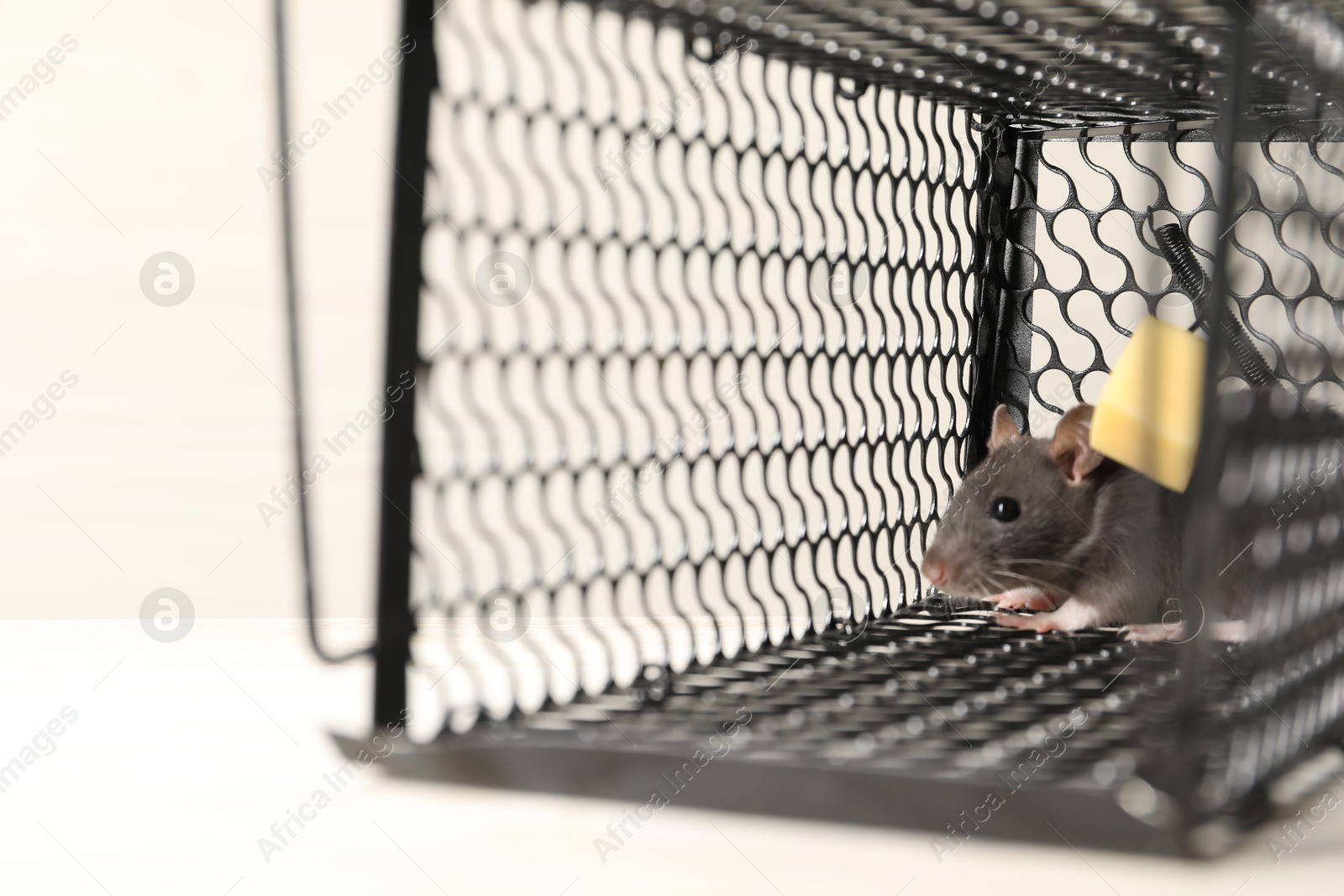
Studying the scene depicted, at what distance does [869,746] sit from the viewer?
A: 2.16 ft

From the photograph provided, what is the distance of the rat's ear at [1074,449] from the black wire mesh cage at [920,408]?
4.8 inches

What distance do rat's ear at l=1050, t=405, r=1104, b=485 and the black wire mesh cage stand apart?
0.12 meters

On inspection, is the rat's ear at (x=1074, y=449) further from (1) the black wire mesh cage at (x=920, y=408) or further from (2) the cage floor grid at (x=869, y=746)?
(2) the cage floor grid at (x=869, y=746)

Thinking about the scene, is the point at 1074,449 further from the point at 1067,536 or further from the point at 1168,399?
the point at 1168,399

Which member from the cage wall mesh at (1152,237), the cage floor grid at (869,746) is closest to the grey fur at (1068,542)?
the cage wall mesh at (1152,237)

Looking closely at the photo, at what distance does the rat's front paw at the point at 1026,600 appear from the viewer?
4.10 feet

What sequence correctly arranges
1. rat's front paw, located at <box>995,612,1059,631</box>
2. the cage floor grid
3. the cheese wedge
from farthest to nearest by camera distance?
rat's front paw, located at <box>995,612,1059,631</box>, the cheese wedge, the cage floor grid

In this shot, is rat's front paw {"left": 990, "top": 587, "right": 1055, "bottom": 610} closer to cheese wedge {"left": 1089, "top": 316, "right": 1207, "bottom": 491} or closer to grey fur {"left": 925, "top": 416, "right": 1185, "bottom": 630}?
grey fur {"left": 925, "top": 416, "right": 1185, "bottom": 630}

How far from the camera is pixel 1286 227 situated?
1.21 metres

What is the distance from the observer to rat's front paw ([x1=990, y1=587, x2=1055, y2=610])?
125cm

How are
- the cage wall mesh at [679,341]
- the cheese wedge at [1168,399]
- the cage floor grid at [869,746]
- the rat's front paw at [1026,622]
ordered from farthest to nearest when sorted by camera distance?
1. the rat's front paw at [1026,622]
2. the cheese wedge at [1168,399]
3. the cage wall mesh at [679,341]
4. the cage floor grid at [869,746]

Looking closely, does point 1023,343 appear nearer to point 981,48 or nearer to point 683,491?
point 981,48

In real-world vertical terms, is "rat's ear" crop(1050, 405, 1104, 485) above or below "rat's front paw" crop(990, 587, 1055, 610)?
above

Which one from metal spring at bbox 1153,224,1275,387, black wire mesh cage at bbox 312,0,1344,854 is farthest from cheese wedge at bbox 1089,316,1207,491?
metal spring at bbox 1153,224,1275,387
